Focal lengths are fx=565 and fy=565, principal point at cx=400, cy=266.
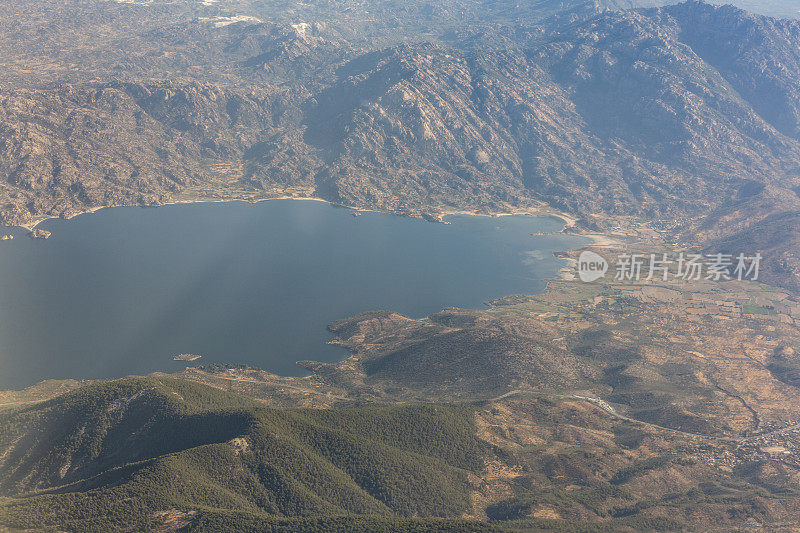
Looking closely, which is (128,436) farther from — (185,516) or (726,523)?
(726,523)

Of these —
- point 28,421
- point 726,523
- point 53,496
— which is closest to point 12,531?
point 53,496

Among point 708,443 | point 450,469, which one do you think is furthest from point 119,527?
point 708,443

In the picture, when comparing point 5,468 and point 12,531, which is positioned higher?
point 12,531

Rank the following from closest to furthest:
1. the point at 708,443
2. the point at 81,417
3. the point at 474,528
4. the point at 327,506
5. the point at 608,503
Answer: the point at 474,528, the point at 327,506, the point at 608,503, the point at 81,417, the point at 708,443

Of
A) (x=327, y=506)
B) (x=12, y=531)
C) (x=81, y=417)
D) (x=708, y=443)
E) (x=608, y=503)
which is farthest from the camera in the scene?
(x=708, y=443)

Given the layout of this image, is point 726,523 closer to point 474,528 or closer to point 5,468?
point 474,528

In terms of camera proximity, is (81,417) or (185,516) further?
(81,417)
